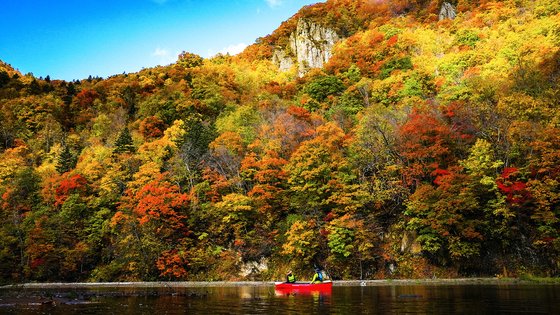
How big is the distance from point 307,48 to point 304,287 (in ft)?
255

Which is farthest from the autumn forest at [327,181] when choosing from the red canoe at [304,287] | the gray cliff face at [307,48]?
the gray cliff face at [307,48]

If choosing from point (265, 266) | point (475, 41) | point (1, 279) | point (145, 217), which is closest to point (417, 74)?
point (475, 41)

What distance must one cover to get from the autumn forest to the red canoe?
841cm

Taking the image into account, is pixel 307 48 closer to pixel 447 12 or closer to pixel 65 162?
pixel 447 12

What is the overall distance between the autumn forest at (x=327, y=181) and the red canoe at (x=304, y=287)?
8.41 m

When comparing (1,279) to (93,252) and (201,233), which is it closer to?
(93,252)

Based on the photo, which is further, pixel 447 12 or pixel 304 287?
pixel 447 12

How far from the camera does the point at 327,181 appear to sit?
4144cm

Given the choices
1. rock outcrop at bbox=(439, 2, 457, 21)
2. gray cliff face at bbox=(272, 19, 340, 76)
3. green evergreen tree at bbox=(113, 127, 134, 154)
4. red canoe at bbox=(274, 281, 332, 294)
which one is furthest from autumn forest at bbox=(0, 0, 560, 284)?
gray cliff face at bbox=(272, 19, 340, 76)

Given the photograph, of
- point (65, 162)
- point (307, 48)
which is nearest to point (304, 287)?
point (65, 162)

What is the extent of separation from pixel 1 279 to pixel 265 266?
1077 inches

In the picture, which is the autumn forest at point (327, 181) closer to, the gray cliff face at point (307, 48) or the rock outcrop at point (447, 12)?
the rock outcrop at point (447, 12)

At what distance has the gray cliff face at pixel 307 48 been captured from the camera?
9650 cm

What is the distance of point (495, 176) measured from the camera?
35.6 m
